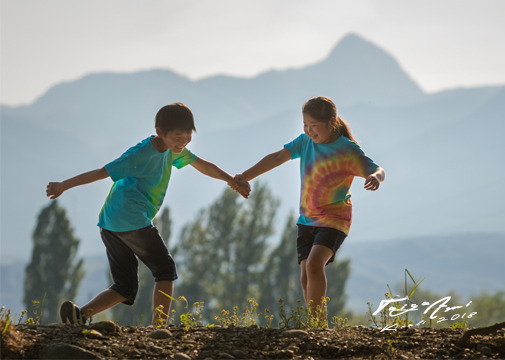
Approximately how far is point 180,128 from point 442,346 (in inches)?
115

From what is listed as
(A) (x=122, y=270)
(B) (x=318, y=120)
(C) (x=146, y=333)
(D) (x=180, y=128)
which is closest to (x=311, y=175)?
(B) (x=318, y=120)

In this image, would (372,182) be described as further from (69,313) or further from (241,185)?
(69,313)

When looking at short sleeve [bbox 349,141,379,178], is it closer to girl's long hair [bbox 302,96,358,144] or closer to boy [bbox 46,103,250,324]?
girl's long hair [bbox 302,96,358,144]

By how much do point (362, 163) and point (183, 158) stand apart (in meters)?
1.74

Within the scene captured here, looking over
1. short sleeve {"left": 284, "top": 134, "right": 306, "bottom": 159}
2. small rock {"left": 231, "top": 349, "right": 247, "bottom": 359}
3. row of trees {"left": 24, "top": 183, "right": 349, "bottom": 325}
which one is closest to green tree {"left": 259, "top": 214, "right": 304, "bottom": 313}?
row of trees {"left": 24, "top": 183, "right": 349, "bottom": 325}

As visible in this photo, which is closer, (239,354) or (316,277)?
(239,354)

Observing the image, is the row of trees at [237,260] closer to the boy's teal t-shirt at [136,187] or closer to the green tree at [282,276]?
the green tree at [282,276]

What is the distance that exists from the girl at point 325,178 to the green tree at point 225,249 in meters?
44.7

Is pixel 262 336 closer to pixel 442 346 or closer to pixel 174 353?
pixel 174 353

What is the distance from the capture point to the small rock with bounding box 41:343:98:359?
12.3ft

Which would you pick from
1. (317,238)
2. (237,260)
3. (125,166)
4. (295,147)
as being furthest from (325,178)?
(237,260)

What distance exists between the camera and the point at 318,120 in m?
6.08

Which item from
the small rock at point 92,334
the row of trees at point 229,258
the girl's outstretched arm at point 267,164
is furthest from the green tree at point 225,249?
the small rock at point 92,334

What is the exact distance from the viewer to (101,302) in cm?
570
